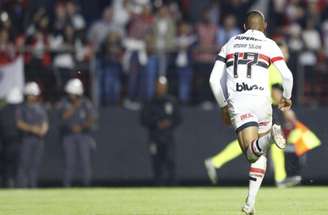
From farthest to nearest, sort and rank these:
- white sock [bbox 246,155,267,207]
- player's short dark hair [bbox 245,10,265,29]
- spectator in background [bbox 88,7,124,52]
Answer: spectator in background [bbox 88,7,124,52] < player's short dark hair [bbox 245,10,265,29] < white sock [bbox 246,155,267,207]

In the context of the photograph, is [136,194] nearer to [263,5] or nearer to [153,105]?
[153,105]

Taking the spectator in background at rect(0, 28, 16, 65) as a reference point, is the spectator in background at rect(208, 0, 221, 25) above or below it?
above

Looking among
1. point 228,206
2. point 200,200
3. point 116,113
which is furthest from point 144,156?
point 228,206

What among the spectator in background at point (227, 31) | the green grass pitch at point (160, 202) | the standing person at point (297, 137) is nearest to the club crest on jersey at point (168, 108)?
the spectator in background at point (227, 31)

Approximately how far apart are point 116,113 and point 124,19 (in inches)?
80.3

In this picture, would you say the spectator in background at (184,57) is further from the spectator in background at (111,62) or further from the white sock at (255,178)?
the white sock at (255,178)

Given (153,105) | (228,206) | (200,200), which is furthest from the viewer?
(153,105)

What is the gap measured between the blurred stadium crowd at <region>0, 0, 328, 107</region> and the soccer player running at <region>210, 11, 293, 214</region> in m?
10.0

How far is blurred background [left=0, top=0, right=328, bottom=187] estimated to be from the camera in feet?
79.0

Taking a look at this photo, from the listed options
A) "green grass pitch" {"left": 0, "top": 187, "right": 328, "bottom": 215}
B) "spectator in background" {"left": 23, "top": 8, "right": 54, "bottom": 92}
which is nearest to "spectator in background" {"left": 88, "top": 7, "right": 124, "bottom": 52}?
"spectator in background" {"left": 23, "top": 8, "right": 54, "bottom": 92}

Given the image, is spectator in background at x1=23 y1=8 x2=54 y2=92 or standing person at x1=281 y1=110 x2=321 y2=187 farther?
spectator in background at x1=23 y1=8 x2=54 y2=92

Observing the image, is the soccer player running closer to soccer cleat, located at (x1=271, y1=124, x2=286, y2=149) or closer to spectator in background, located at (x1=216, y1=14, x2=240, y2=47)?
soccer cleat, located at (x1=271, y1=124, x2=286, y2=149)

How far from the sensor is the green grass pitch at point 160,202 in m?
14.4

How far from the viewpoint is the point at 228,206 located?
15523 mm
